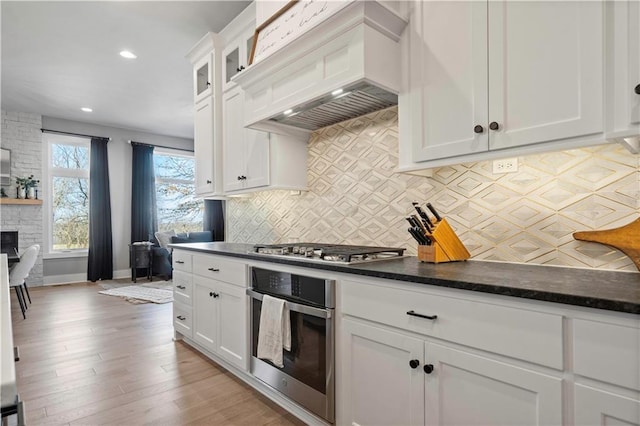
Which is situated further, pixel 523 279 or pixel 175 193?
pixel 175 193

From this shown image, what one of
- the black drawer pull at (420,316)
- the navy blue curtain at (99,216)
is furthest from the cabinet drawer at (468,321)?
the navy blue curtain at (99,216)

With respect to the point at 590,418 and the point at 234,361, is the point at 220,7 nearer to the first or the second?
the point at 234,361

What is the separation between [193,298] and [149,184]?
4.93m

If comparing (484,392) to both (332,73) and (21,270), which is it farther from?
(21,270)

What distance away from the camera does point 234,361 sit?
2377mm

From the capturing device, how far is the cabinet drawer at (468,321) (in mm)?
1045

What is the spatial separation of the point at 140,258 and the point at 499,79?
665 centimetres

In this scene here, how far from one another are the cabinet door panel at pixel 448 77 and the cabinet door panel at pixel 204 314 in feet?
Result: 6.10

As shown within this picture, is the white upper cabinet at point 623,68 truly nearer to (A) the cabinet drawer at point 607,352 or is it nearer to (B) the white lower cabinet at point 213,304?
(A) the cabinet drawer at point 607,352

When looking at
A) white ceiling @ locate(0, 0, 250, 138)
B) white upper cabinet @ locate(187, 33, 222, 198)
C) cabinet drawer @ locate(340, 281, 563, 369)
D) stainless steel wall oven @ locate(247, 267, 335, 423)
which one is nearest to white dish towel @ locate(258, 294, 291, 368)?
stainless steel wall oven @ locate(247, 267, 335, 423)

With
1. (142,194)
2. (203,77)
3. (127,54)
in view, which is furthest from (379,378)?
(142,194)

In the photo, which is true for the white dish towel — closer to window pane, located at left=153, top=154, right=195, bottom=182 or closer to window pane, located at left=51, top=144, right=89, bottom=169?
window pane, located at left=51, top=144, right=89, bottom=169

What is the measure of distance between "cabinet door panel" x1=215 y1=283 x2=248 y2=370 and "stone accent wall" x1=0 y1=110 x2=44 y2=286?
530 centimetres

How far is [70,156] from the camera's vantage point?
21.1 ft
